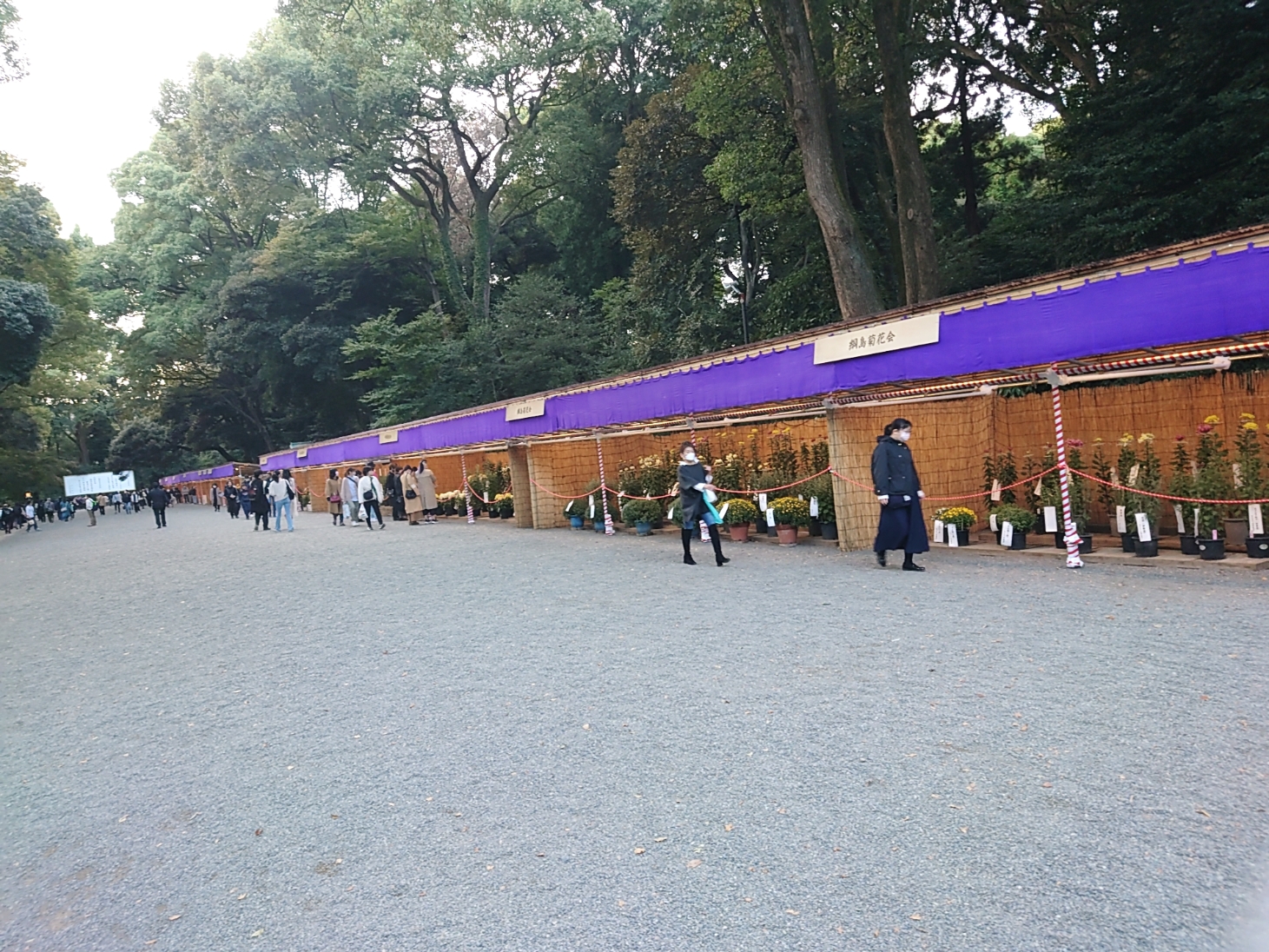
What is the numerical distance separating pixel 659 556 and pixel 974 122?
1765cm

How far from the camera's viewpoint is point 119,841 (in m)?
3.71

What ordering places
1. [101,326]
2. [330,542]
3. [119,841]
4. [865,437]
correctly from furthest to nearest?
[101,326]
[330,542]
[865,437]
[119,841]

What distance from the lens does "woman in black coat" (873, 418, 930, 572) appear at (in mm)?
8820

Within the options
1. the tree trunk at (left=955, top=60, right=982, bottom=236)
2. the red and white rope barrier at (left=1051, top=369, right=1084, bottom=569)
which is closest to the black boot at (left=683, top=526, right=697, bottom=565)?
the red and white rope barrier at (left=1051, top=369, right=1084, bottom=569)

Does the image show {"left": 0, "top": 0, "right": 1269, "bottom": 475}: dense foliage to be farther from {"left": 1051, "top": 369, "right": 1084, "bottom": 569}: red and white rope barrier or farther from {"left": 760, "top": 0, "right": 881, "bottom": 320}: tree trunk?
{"left": 1051, "top": 369, "right": 1084, "bottom": 569}: red and white rope barrier

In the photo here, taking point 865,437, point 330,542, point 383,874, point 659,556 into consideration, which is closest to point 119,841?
point 383,874

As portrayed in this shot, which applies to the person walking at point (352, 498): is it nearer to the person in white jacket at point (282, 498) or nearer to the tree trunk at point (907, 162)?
the person in white jacket at point (282, 498)

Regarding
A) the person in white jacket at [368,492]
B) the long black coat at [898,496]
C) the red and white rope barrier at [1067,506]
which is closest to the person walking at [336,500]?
the person in white jacket at [368,492]

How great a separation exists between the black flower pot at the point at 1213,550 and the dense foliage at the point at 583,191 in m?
6.41

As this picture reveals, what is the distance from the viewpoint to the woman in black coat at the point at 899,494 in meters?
8.82

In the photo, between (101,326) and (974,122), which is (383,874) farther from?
(101,326)

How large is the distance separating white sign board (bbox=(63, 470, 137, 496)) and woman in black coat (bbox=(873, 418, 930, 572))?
7018 cm

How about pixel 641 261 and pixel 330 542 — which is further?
pixel 641 261

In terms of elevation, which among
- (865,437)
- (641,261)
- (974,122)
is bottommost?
(865,437)
